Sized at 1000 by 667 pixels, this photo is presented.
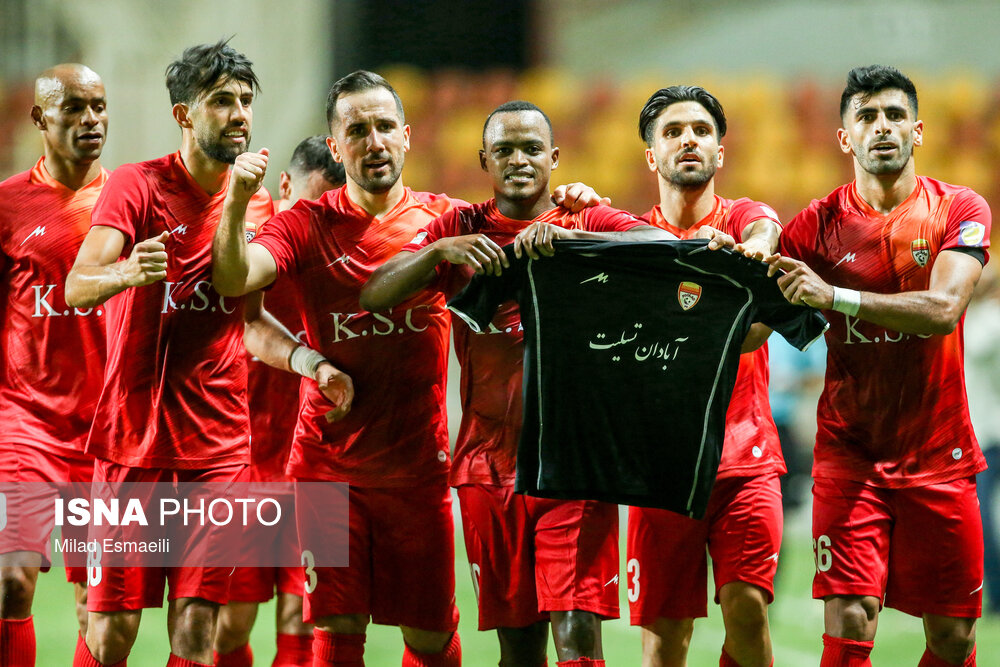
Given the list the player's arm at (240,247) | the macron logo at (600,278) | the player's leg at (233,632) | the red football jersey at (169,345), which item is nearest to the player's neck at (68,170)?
the red football jersey at (169,345)

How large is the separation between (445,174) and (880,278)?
1096 centimetres

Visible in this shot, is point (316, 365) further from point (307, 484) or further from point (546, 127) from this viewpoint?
point (546, 127)

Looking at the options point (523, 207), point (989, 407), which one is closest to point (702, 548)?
point (523, 207)

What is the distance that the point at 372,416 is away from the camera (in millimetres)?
4672

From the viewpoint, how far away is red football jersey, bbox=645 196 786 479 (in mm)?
4664

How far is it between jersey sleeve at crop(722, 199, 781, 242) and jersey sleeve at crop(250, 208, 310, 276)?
172cm

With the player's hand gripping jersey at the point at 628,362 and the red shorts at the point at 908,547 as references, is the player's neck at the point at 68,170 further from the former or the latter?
the red shorts at the point at 908,547

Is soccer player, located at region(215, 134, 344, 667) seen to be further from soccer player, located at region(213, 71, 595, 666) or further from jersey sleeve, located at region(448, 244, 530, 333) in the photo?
jersey sleeve, located at region(448, 244, 530, 333)

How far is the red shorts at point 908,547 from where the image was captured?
4.59 metres

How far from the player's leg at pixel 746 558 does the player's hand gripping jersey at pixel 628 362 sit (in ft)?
1.20

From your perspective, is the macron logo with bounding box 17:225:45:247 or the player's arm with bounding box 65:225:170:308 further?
the macron logo with bounding box 17:225:45:247

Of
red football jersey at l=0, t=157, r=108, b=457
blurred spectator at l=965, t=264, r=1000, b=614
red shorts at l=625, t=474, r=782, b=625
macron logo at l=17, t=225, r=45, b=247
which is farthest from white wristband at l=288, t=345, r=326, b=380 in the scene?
blurred spectator at l=965, t=264, r=1000, b=614

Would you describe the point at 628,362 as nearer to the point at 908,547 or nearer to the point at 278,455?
the point at 908,547

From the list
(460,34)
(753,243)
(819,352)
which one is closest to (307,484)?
(753,243)
